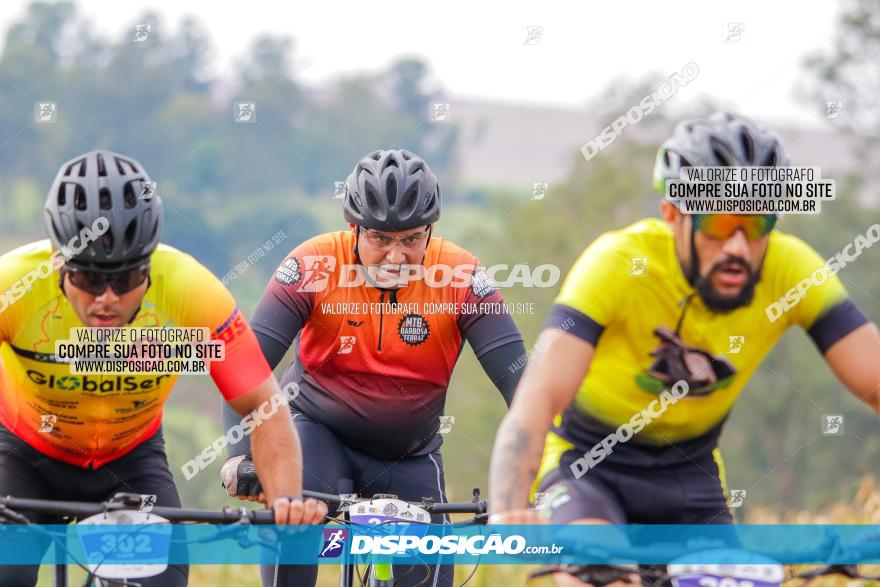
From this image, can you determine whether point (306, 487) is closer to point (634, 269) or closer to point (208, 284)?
point (208, 284)

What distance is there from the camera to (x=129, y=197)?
18.1ft

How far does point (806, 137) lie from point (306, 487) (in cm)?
4806

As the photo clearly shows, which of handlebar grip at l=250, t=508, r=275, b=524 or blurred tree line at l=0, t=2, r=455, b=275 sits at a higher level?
blurred tree line at l=0, t=2, r=455, b=275

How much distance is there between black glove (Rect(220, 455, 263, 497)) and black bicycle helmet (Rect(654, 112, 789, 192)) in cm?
231

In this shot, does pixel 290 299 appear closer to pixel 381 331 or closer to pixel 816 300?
pixel 381 331

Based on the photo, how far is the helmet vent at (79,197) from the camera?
18.0 feet

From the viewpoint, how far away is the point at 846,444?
1700 inches

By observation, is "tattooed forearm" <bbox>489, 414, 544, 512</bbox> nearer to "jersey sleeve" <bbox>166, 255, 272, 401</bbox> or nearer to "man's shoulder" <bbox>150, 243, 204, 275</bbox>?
"jersey sleeve" <bbox>166, 255, 272, 401</bbox>

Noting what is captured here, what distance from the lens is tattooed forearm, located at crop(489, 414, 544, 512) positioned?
16.0 feet

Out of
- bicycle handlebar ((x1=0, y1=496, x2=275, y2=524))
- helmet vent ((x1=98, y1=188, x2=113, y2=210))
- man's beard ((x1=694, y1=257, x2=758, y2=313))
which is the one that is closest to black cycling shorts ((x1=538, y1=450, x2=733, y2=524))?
man's beard ((x1=694, y1=257, x2=758, y2=313))

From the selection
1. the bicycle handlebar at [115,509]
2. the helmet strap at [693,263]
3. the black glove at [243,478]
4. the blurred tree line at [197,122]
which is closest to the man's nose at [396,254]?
the black glove at [243,478]

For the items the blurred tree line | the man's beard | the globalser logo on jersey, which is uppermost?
the blurred tree line

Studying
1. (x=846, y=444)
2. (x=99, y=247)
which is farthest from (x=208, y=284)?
(x=846, y=444)

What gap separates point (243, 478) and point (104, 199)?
1487mm
